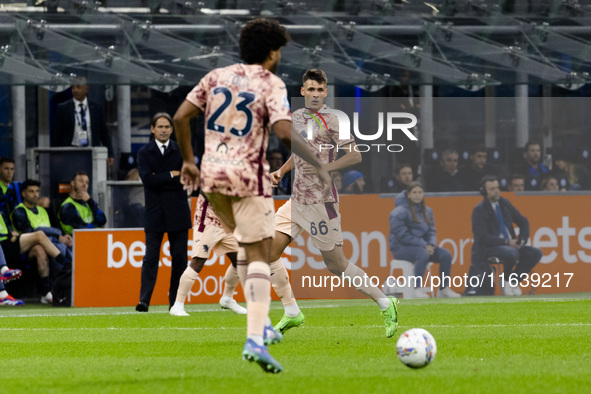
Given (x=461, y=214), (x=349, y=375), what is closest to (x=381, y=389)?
(x=349, y=375)

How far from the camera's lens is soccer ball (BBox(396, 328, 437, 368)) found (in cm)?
627

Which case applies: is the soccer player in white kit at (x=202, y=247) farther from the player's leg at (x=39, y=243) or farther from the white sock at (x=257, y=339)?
the white sock at (x=257, y=339)

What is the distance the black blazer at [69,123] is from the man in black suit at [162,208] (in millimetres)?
4366

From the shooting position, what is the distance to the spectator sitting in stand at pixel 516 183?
16.0 m

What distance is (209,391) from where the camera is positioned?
5336 mm

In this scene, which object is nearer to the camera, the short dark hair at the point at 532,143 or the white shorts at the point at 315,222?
the white shorts at the point at 315,222

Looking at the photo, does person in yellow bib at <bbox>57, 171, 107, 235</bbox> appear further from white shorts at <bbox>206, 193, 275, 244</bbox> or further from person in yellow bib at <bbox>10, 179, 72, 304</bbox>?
white shorts at <bbox>206, 193, 275, 244</bbox>

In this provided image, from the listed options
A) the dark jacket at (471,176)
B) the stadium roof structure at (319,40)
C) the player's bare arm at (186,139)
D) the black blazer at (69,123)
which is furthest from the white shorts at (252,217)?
the black blazer at (69,123)

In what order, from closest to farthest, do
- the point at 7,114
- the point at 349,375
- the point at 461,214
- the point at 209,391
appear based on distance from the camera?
1. the point at 209,391
2. the point at 349,375
3. the point at 461,214
4. the point at 7,114

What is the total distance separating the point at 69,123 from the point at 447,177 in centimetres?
560

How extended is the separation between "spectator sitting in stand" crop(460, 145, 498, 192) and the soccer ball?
32.4ft

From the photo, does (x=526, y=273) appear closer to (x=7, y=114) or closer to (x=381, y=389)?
(x=7, y=114)

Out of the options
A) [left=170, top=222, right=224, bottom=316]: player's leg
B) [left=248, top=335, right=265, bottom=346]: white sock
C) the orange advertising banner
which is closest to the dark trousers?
[left=170, top=222, right=224, bottom=316]: player's leg

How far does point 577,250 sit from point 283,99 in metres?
10.6
